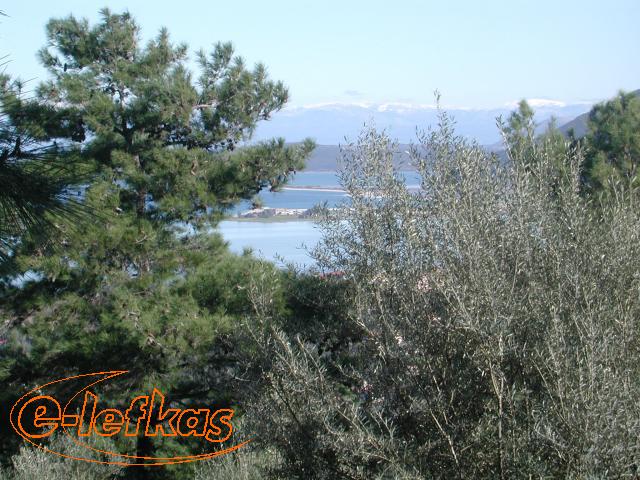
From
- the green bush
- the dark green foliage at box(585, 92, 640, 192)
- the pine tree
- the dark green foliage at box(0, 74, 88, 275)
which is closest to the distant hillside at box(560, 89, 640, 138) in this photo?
the dark green foliage at box(585, 92, 640, 192)

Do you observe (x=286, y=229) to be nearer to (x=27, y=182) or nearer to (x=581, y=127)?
(x=27, y=182)

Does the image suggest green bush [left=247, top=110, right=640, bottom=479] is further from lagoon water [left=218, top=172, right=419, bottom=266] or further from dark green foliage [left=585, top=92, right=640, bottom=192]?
dark green foliage [left=585, top=92, right=640, bottom=192]

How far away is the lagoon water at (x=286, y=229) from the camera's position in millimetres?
5500

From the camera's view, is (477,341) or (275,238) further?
(275,238)

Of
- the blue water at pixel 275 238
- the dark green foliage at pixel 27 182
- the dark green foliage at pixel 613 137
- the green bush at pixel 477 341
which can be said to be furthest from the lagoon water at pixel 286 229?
the dark green foliage at pixel 613 137

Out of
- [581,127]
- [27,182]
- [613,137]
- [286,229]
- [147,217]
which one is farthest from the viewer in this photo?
[581,127]

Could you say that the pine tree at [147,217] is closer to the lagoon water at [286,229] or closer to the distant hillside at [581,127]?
the lagoon water at [286,229]

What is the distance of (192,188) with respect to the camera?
8.49 metres

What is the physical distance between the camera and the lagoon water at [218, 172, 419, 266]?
550cm

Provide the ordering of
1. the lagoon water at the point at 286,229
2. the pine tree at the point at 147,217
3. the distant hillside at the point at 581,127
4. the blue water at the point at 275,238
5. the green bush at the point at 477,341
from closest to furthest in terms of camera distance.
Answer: the green bush at the point at 477,341, the lagoon water at the point at 286,229, the blue water at the point at 275,238, the pine tree at the point at 147,217, the distant hillside at the point at 581,127

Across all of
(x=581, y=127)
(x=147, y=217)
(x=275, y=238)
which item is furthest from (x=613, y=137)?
(x=147, y=217)

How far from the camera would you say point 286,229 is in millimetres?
8328

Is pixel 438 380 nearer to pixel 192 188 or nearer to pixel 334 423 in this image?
pixel 334 423

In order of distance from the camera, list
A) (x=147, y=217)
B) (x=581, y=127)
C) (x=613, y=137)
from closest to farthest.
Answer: (x=147, y=217) → (x=613, y=137) → (x=581, y=127)
